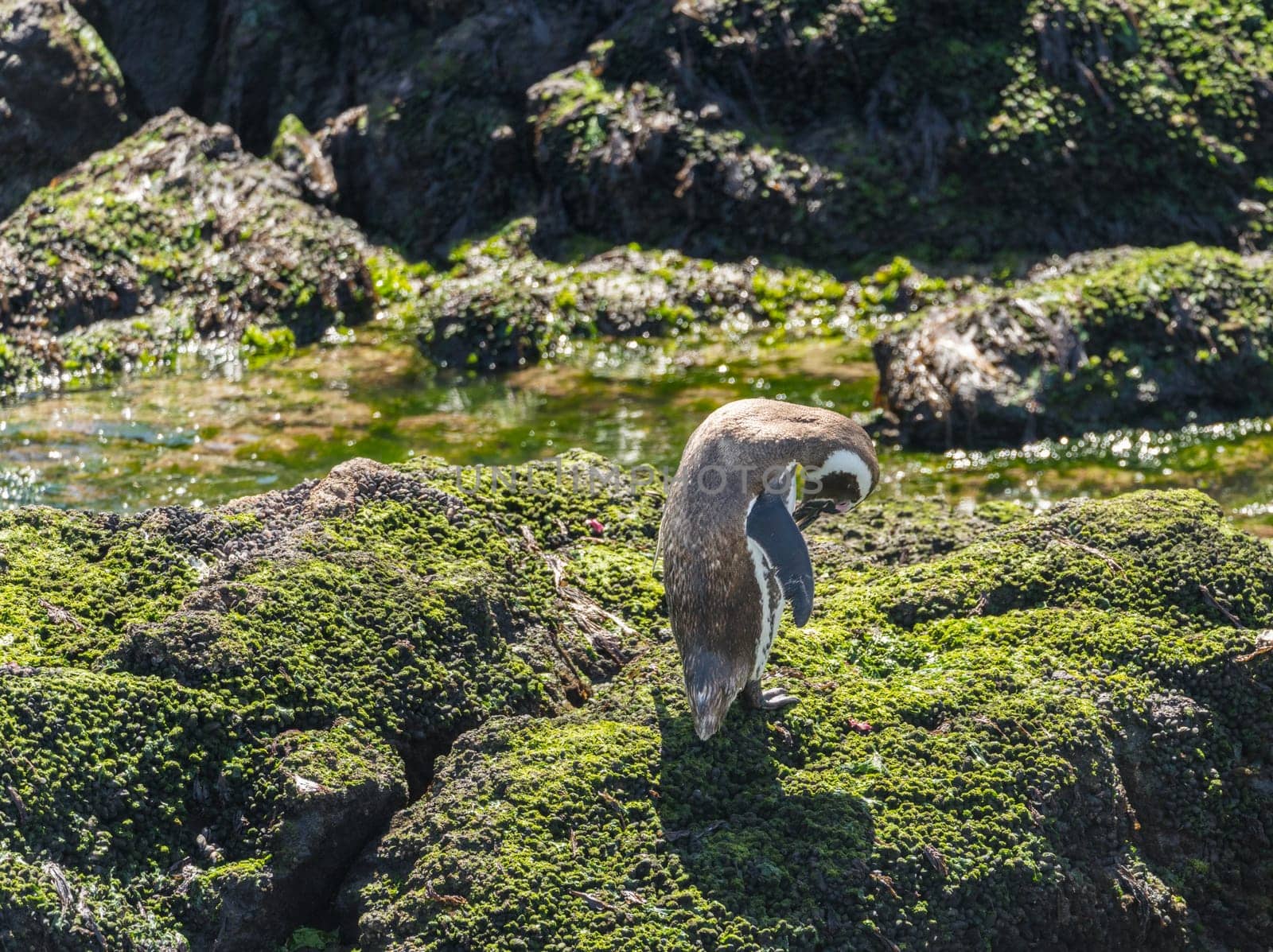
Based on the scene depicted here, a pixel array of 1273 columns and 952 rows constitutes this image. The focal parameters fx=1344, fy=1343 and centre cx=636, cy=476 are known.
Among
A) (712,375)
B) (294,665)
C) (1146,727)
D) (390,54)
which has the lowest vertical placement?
(712,375)

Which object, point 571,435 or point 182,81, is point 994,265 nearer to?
point 571,435

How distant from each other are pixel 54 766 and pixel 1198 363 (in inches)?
357

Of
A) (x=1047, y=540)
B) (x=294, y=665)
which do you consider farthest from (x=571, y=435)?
(x=294, y=665)

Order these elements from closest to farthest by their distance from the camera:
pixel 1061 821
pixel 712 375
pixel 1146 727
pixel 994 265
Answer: pixel 1061 821, pixel 1146 727, pixel 712 375, pixel 994 265

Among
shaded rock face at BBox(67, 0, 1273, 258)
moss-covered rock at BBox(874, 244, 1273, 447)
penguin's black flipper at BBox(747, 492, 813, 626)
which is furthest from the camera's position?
shaded rock face at BBox(67, 0, 1273, 258)

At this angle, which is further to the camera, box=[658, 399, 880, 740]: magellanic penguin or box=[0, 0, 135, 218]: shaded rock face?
box=[0, 0, 135, 218]: shaded rock face

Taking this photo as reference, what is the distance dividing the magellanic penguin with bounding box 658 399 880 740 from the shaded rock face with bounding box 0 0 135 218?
11.6 metres

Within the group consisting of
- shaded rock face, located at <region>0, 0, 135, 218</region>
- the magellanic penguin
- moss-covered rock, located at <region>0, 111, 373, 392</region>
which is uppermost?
shaded rock face, located at <region>0, 0, 135, 218</region>

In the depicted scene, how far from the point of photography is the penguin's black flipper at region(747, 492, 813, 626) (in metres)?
4.77

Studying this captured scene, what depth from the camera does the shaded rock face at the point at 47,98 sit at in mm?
14133

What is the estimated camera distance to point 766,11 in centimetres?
1412

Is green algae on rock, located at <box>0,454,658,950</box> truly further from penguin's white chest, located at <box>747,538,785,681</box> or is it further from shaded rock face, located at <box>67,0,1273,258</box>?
shaded rock face, located at <box>67,0,1273,258</box>

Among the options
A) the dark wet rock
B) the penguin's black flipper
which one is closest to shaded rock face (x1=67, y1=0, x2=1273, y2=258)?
the penguin's black flipper

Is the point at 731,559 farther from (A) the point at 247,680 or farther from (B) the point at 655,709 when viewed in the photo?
(A) the point at 247,680
